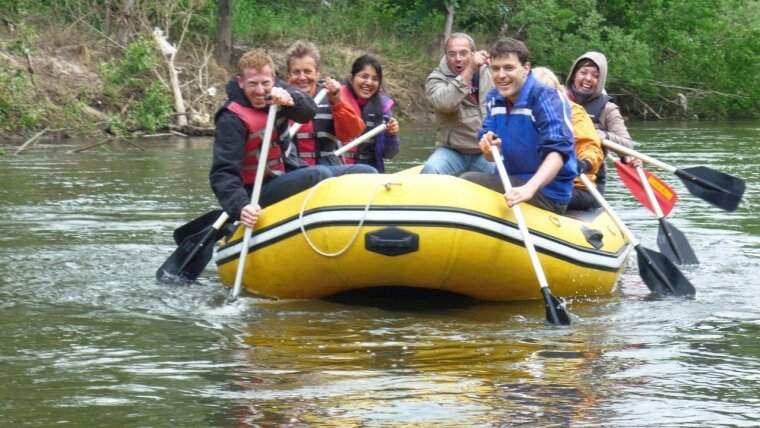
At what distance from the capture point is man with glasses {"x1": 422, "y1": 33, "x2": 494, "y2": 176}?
7562 mm

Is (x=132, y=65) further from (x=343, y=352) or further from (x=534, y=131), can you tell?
(x=343, y=352)

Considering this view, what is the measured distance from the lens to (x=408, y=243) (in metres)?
5.92

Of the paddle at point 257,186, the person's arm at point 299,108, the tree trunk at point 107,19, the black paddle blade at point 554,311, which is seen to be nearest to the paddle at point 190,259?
the paddle at point 257,186

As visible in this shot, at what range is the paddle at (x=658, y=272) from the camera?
673 centimetres

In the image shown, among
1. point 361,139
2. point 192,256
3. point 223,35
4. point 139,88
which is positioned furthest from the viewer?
point 223,35

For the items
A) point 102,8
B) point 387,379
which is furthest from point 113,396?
point 102,8

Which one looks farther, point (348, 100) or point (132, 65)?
point (132, 65)

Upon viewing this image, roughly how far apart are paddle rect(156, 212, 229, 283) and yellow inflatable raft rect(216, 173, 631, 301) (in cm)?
44

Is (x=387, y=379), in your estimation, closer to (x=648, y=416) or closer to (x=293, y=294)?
(x=648, y=416)

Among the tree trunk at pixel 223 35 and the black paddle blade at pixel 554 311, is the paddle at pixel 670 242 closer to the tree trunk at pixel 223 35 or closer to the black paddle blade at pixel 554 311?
the black paddle blade at pixel 554 311

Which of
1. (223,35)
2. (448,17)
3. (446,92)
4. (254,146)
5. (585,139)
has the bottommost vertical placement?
(254,146)

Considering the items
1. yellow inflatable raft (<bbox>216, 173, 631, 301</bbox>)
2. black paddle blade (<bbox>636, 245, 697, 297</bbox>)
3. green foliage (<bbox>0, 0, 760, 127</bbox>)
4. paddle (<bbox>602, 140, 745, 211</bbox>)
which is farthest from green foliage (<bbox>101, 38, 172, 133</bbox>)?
black paddle blade (<bbox>636, 245, 697, 297</bbox>)

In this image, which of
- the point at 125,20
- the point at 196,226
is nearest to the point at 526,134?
the point at 196,226

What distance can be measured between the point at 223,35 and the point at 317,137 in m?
15.1
